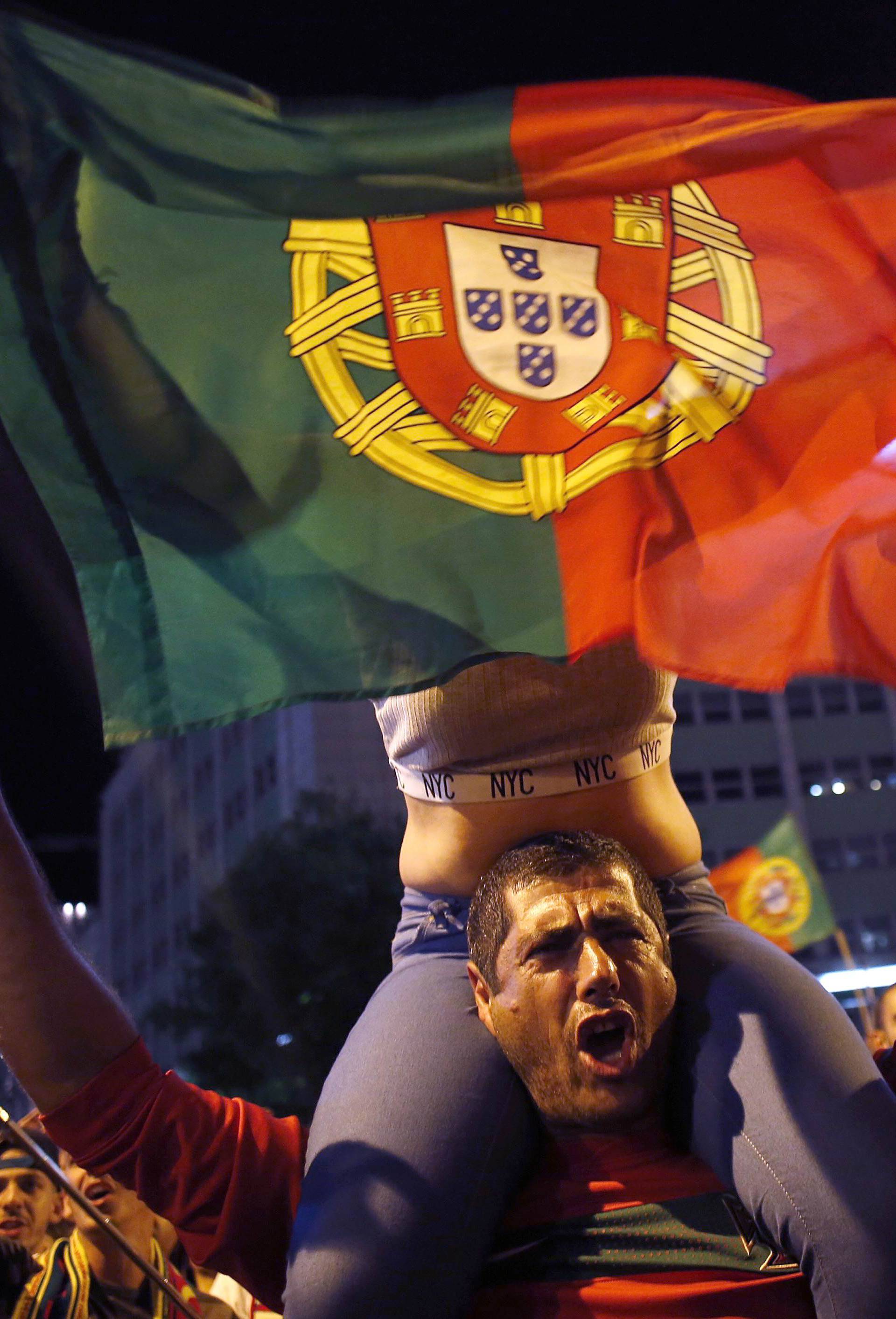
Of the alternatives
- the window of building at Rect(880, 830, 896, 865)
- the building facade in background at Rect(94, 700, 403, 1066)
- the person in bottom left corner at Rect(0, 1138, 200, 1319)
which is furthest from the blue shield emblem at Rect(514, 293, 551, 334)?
the window of building at Rect(880, 830, 896, 865)

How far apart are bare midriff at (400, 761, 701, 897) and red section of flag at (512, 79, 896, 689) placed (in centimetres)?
38

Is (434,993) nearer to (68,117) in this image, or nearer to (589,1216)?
(589,1216)

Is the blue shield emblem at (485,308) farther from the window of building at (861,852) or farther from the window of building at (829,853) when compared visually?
the window of building at (861,852)

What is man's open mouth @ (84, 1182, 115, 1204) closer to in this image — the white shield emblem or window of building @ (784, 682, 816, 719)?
the white shield emblem

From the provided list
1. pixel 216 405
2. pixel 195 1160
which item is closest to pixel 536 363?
pixel 216 405

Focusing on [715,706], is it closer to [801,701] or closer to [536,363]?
[801,701]

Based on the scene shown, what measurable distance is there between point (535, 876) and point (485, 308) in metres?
1.33

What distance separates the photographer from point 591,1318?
2975 millimetres

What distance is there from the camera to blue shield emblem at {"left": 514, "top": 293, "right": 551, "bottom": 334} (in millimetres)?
3484

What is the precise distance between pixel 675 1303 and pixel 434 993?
809 millimetres

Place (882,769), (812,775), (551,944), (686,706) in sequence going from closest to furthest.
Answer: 1. (551,944)
2. (812,775)
3. (686,706)
4. (882,769)

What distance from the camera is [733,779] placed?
2283 inches

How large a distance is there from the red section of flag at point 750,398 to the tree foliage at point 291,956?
2090 cm

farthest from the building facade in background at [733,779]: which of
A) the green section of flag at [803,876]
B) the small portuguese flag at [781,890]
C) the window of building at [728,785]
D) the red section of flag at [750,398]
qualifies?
the red section of flag at [750,398]
